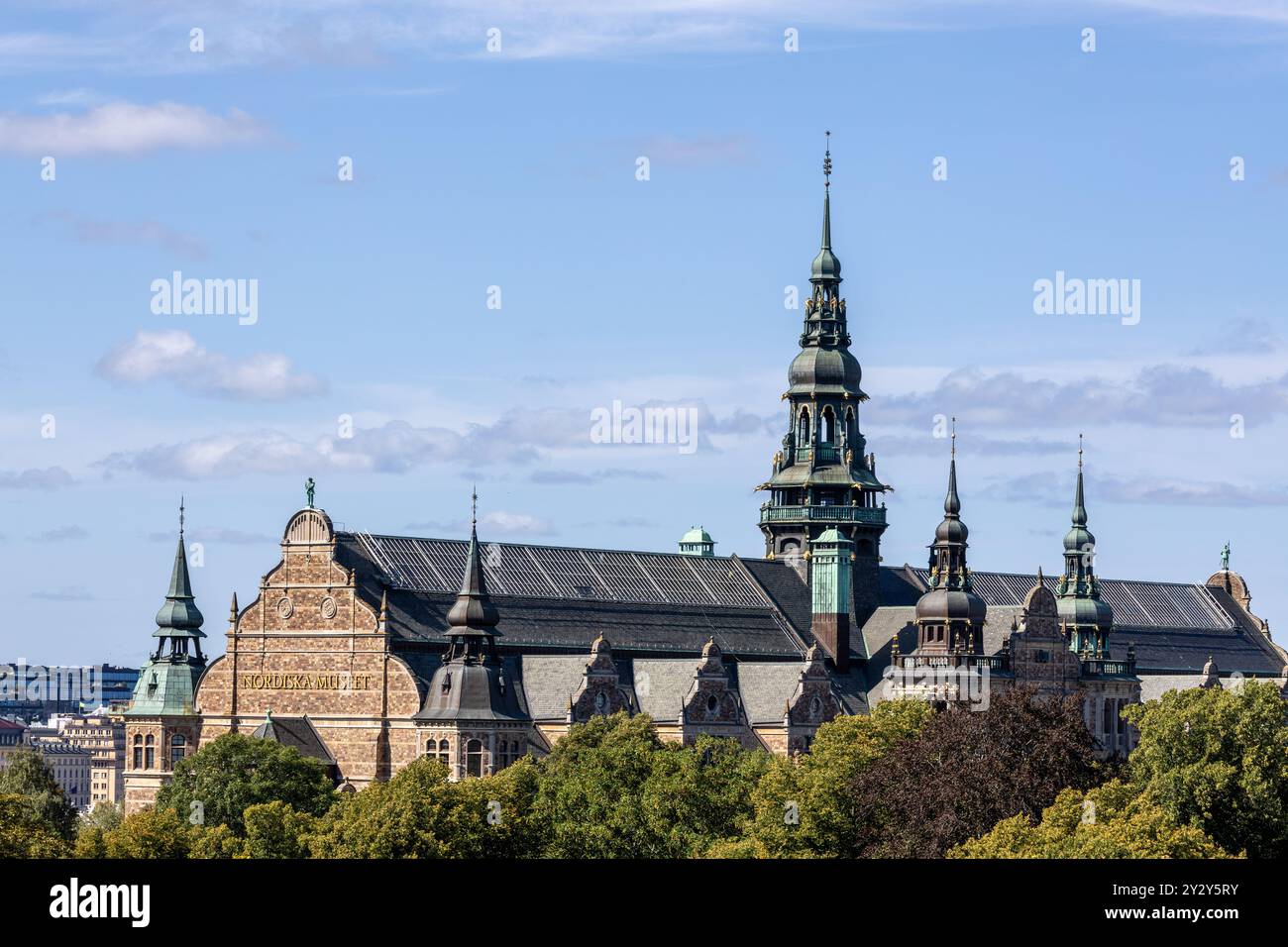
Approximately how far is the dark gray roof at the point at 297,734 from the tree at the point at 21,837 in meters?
43.3

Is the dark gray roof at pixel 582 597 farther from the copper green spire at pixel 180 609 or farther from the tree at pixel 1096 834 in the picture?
the tree at pixel 1096 834

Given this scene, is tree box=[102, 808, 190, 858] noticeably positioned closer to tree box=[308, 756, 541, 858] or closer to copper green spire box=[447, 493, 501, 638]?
tree box=[308, 756, 541, 858]

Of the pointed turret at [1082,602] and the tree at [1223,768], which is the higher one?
the pointed turret at [1082,602]

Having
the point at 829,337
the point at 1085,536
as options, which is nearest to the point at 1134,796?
the point at 829,337

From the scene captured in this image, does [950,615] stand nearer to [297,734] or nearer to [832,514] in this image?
[832,514]

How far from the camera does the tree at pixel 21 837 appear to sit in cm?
9431

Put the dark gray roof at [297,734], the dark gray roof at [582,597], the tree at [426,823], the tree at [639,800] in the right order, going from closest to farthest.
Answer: the tree at [426,823]
the tree at [639,800]
the dark gray roof at [297,734]
the dark gray roof at [582,597]

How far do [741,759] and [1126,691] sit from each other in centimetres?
6093

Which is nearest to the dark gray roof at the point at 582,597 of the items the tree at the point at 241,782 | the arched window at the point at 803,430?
the arched window at the point at 803,430

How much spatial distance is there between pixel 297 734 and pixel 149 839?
45.8 meters

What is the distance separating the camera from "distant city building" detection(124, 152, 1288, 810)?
493ft

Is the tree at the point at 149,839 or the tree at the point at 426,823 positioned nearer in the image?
the tree at the point at 149,839
